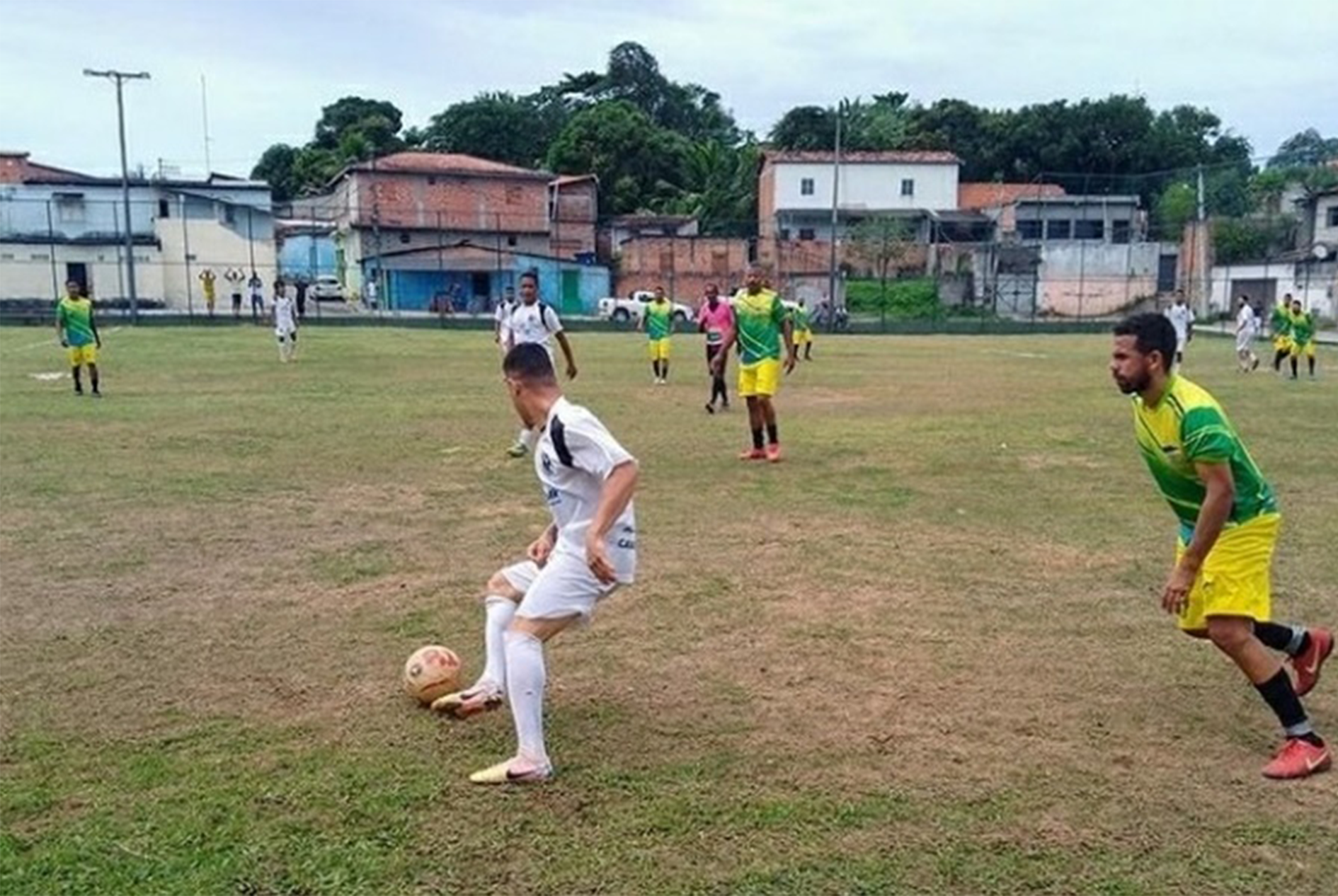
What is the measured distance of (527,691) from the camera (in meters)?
4.33

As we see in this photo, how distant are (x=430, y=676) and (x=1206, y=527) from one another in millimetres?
3170

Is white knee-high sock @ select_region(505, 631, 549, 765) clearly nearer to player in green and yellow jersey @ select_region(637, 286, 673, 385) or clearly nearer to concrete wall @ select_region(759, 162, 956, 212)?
player in green and yellow jersey @ select_region(637, 286, 673, 385)

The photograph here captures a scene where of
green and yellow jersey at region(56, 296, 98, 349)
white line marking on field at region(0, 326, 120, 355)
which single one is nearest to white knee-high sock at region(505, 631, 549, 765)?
green and yellow jersey at region(56, 296, 98, 349)

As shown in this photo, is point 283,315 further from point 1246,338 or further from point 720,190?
point 720,190

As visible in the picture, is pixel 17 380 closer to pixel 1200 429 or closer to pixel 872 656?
pixel 872 656

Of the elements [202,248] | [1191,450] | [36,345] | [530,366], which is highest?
[202,248]

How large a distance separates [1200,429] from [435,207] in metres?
64.4

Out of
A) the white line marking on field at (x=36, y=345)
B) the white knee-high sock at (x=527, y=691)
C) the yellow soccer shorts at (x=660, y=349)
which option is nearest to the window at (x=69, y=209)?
the white line marking on field at (x=36, y=345)

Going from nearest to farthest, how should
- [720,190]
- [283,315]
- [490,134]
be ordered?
[283,315]
[720,190]
[490,134]

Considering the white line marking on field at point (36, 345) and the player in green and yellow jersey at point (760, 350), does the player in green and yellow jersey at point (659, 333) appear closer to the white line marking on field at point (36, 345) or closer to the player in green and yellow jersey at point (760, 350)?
the player in green and yellow jersey at point (760, 350)

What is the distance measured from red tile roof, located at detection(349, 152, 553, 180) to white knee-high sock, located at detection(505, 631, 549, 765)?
62.6 m

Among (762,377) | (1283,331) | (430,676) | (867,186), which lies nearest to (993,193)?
(867,186)

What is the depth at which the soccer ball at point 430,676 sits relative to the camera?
200 inches

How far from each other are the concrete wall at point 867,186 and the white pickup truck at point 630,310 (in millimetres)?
15647
